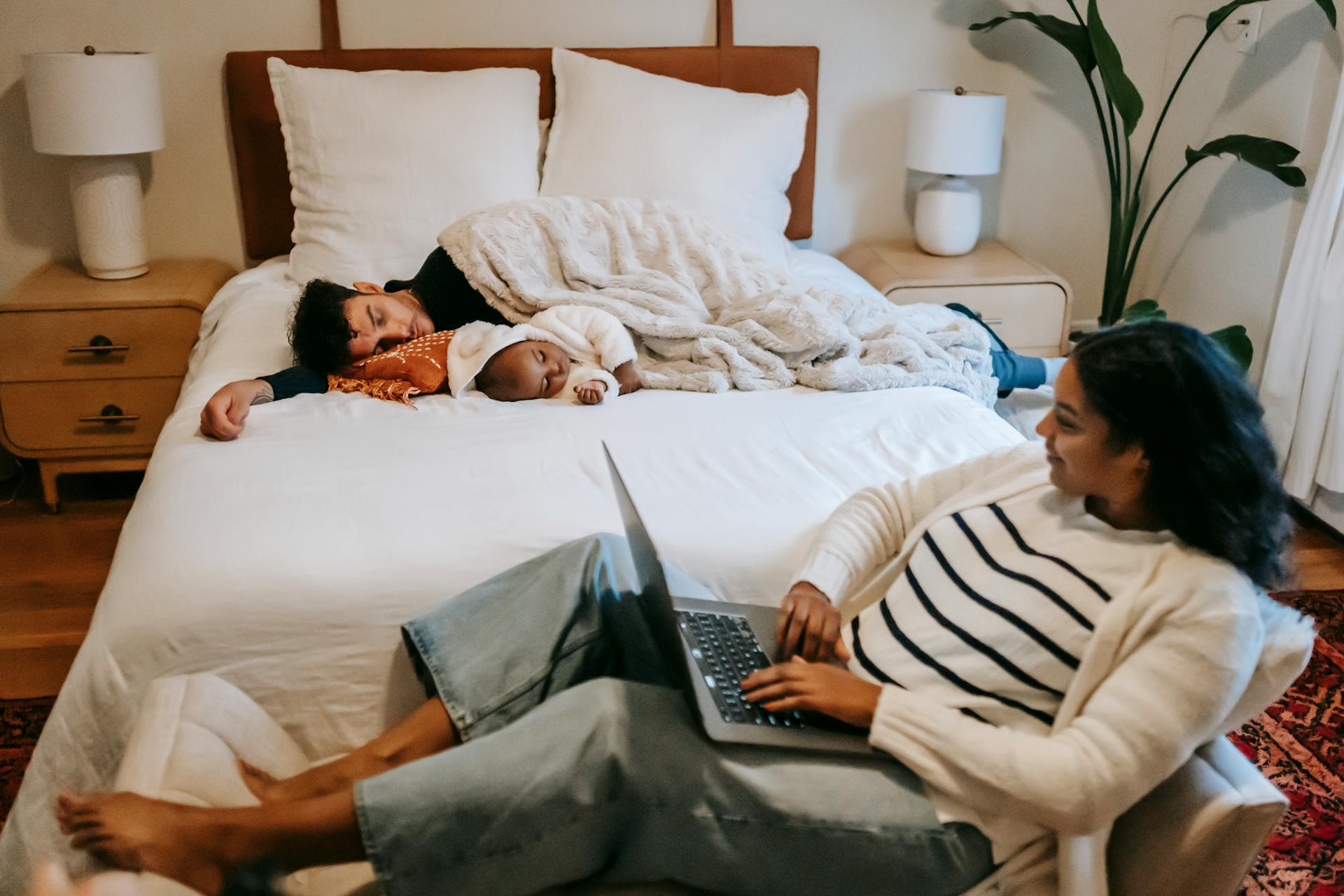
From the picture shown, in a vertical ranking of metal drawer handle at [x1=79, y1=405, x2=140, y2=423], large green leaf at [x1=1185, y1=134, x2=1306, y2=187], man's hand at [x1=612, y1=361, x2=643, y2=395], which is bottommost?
metal drawer handle at [x1=79, y1=405, x2=140, y2=423]

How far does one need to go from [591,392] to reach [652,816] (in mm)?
987

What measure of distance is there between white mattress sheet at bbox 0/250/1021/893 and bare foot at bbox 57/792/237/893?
0.34m

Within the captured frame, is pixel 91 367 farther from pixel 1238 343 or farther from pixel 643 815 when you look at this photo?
pixel 1238 343

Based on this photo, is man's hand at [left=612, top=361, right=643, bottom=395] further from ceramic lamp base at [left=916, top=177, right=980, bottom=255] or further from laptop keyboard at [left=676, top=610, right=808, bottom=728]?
ceramic lamp base at [left=916, top=177, right=980, bottom=255]

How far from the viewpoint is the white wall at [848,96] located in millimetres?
2756

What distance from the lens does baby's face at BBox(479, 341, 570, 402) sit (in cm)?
202

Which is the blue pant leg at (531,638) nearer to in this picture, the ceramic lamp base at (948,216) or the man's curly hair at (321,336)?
the man's curly hair at (321,336)

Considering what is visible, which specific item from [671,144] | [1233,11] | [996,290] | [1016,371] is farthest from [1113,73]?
[671,144]

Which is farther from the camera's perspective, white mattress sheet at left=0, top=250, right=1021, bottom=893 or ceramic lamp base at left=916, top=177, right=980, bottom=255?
ceramic lamp base at left=916, top=177, right=980, bottom=255

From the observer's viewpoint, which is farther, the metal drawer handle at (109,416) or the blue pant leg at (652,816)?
the metal drawer handle at (109,416)

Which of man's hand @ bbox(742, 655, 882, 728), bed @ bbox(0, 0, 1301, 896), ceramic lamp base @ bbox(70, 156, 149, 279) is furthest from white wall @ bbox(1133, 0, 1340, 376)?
ceramic lamp base @ bbox(70, 156, 149, 279)

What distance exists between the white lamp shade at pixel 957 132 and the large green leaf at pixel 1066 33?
7.7 inches

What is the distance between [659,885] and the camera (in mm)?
1163

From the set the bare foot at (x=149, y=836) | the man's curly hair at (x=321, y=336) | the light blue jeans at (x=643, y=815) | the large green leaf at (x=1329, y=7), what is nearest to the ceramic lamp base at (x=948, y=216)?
the large green leaf at (x=1329, y=7)
